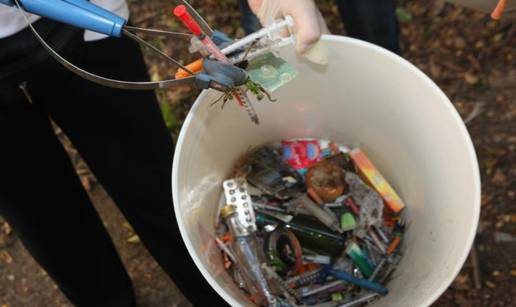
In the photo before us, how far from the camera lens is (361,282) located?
1.01 meters

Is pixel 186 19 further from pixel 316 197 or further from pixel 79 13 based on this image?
pixel 316 197

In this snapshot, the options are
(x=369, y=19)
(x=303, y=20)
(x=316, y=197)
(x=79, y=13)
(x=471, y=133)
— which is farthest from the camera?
(x=471, y=133)

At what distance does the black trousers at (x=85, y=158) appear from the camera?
86 cm

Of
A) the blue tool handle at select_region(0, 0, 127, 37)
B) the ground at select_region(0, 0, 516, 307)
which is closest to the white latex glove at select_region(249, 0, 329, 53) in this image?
the blue tool handle at select_region(0, 0, 127, 37)

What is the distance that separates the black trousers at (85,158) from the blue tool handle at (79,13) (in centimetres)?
19

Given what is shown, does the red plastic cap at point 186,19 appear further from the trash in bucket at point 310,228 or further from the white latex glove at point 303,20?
the trash in bucket at point 310,228

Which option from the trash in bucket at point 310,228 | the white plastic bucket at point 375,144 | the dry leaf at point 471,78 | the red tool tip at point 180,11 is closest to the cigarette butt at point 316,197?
the trash in bucket at point 310,228

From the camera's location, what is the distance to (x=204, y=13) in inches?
71.0

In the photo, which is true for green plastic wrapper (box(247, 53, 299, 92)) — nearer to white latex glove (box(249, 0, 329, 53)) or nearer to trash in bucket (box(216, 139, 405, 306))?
white latex glove (box(249, 0, 329, 53))

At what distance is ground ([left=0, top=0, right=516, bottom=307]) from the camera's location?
1.26 metres

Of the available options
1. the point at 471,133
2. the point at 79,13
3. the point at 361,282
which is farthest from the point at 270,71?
the point at 471,133

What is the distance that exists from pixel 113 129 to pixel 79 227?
264 millimetres

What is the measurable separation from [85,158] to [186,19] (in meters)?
0.42

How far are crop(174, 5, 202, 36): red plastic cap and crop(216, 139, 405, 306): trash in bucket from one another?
1.47 ft
